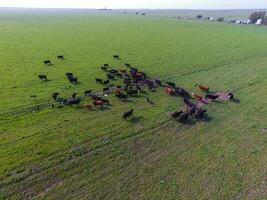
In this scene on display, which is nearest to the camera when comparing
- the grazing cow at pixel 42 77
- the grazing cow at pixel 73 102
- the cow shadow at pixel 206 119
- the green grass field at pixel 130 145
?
the green grass field at pixel 130 145

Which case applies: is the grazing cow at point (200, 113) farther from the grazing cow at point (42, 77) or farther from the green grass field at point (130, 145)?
the grazing cow at point (42, 77)

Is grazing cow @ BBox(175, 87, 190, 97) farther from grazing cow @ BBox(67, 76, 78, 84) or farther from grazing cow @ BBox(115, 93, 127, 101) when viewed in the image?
grazing cow @ BBox(67, 76, 78, 84)

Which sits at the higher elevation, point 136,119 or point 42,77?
point 136,119

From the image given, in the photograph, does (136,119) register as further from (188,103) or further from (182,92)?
(182,92)

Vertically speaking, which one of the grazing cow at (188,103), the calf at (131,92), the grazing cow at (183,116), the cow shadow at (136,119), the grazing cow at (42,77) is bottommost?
the grazing cow at (42,77)

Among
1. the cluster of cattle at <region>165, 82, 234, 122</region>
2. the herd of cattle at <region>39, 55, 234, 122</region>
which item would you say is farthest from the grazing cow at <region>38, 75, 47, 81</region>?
the cluster of cattle at <region>165, 82, 234, 122</region>

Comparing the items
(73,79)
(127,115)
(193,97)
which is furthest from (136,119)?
(73,79)

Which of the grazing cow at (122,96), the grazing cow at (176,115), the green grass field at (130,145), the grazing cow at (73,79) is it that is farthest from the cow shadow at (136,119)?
the grazing cow at (73,79)

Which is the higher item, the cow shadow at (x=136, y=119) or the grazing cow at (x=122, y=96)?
the cow shadow at (x=136, y=119)

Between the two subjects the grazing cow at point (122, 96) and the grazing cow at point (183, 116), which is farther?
the grazing cow at point (122, 96)

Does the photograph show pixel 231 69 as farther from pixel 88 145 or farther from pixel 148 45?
pixel 88 145
